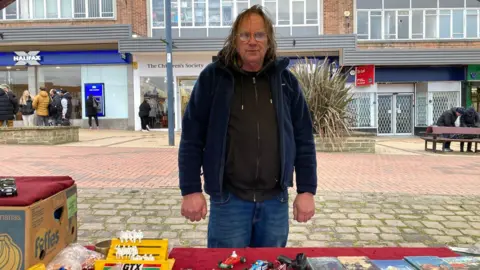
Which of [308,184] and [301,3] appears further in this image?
[301,3]

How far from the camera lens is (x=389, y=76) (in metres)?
23.2

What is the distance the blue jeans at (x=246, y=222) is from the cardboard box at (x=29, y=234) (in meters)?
0.85

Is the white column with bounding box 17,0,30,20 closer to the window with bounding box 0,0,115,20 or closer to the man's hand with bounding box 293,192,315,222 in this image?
the window with bounding box 0,0,115,20

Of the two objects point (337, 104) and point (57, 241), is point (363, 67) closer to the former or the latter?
point (337, 104)

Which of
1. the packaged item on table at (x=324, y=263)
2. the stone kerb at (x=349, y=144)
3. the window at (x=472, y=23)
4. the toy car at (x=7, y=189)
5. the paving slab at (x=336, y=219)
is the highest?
the window at (x=472, y=23)

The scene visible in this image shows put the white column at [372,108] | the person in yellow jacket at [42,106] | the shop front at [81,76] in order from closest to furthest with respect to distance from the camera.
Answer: the person in yellow jacket at [42,106]
the shop front at [81,76]
the white column at [372,108]

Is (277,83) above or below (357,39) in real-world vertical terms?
below

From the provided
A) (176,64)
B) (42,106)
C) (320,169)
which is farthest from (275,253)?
(176,64)

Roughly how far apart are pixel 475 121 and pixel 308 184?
1534 cm

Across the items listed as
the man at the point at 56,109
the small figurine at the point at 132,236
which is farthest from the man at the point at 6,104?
the small figurine at the point at 132,236

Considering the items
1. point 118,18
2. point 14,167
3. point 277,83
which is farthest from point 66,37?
point 277,83

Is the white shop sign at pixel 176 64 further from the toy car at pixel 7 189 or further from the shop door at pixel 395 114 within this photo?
the toy car at pixel 7 189

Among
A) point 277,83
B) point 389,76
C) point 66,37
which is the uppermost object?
point 66,37

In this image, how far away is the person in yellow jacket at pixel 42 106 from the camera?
16.0 meters
